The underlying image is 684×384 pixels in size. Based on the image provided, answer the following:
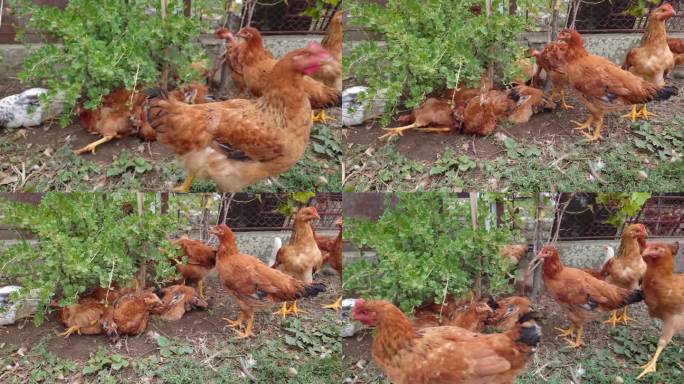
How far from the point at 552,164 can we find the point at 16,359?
3.22m

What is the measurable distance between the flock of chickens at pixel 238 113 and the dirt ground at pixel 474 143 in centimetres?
26

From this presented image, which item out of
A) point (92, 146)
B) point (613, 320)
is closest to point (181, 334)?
point (92, 146)

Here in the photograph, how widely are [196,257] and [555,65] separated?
234cm

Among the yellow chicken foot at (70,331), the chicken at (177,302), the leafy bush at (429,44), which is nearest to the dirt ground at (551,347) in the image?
the chicken at (177,302)

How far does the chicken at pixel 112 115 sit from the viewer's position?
3.44 metres

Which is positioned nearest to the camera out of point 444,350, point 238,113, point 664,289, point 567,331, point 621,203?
point 444,350

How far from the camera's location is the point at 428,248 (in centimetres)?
358

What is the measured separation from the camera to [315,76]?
3477 millimetres

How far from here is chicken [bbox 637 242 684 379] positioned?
3.53 m

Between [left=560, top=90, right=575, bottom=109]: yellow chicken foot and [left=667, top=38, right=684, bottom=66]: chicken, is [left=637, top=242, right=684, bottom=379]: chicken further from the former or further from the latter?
[left=667, top=38, right=684, bottom=66]: chicken

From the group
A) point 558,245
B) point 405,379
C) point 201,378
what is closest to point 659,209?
point 558,245

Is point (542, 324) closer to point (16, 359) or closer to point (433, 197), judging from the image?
point (433, 197)

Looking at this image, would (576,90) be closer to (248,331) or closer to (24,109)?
(248,331)

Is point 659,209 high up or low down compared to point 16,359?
up
